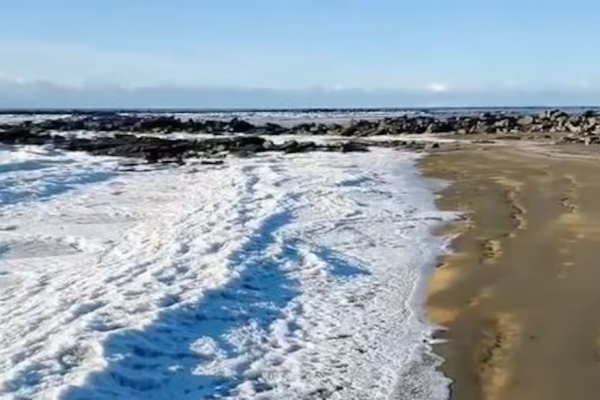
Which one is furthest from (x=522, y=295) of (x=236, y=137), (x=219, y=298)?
(x=236, y=137)

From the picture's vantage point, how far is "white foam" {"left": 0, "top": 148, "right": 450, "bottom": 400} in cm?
585

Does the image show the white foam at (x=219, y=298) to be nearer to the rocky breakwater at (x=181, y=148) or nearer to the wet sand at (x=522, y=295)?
the wet sand at (x=522, y=295)

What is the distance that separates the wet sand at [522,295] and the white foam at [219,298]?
30 cm

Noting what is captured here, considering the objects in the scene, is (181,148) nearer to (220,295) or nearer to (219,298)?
(220,295)

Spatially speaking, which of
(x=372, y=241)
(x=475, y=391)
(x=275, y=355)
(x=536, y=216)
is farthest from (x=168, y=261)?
(x=536, y=216)

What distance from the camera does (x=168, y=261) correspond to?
9953 millimetres

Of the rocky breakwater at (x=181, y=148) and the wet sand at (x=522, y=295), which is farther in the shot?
the rocky breakwater at (x=181, y=148)

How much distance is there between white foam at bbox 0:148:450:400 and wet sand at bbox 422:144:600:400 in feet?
0.99

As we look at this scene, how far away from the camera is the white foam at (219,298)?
19.2ft

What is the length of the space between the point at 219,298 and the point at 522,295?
112 inches

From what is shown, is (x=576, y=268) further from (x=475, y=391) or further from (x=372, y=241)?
(x=475, y=391)

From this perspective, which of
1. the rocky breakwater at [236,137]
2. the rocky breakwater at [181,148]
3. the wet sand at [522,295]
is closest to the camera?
the wet sand at [522,295]

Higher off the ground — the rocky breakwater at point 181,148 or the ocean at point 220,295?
the ocean at point 220,295

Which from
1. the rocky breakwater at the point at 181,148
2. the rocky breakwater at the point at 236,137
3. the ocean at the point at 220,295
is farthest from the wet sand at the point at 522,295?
the rocky breakwater at the point at 236,137
